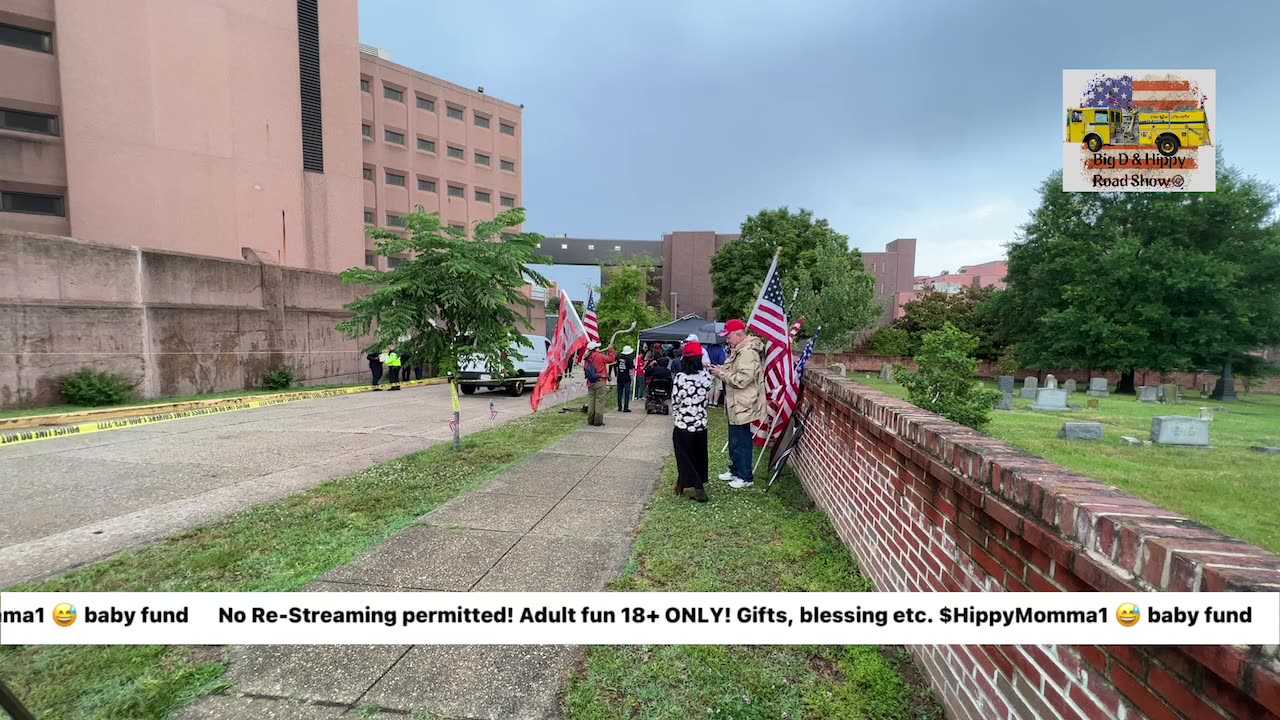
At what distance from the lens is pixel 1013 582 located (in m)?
2.08

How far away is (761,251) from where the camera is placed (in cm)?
4578

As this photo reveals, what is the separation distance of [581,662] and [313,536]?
9.13 feet

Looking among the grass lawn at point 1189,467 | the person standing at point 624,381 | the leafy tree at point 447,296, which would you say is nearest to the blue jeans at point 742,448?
the leafy tree at point 447,296

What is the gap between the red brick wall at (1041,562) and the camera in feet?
4.19

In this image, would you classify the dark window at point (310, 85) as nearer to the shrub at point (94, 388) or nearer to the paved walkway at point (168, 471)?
the shrub at point (94, 388)

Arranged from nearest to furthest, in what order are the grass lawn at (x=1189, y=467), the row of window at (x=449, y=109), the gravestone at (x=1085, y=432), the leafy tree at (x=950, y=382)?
the grass lawn at (x=1189, y=467) < the leafy tree at (x=950, y=382) < the gravestone at (x=1085, y=432) < the row of window at (x=449, y=109)

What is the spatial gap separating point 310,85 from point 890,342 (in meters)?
39.9

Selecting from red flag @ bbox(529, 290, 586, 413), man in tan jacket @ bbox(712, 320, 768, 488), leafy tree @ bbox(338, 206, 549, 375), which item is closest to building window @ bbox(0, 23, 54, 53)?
leafy tree @ bbox(338, 206, 549, 375)

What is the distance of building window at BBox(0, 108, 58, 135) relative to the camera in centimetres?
2041

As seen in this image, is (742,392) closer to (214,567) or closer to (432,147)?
(214,567)

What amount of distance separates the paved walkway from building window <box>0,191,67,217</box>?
18.1 meters

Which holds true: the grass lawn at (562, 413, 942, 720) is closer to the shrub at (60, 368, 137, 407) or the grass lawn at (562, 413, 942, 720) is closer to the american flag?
the american flag

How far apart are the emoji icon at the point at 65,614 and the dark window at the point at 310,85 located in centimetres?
2979

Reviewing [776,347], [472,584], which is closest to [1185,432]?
[776,347]
